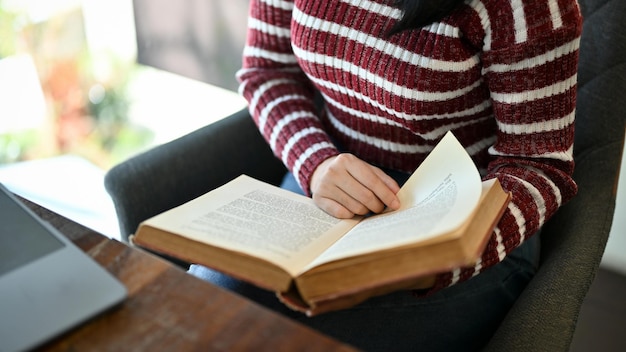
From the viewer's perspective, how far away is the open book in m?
0.53

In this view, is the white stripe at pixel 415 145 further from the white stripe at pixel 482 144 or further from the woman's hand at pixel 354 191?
the woman's hand at pixel 354 191

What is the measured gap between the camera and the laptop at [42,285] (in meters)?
0.47

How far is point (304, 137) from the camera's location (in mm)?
888

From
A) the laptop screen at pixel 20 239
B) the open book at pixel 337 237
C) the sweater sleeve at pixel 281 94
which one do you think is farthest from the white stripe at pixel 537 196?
the laptop screen at pixel 20 239

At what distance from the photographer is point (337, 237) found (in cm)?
65

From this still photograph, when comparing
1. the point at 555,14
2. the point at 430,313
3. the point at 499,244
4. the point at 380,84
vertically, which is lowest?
the point at 430,313

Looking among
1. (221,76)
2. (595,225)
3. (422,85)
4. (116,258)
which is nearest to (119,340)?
(116,258)

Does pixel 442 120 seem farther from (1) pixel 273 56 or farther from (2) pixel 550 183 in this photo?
(1) pixel 273 56

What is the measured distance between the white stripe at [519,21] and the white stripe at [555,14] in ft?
0.09

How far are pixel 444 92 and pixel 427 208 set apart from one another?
202 millimetres

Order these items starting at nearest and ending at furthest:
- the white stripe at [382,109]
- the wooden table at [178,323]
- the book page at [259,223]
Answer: the wooden table at [178,323], the book page at [259,223], the white stripe at [382,109]

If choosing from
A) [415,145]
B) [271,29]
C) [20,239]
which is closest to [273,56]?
[271,29]

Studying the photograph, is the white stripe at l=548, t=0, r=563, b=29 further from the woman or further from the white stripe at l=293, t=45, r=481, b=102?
the white stripe at l=293, t=45, r=481, b=102

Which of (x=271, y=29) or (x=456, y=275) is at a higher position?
(x=271, y=29)
